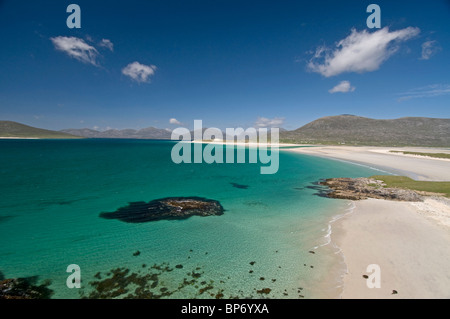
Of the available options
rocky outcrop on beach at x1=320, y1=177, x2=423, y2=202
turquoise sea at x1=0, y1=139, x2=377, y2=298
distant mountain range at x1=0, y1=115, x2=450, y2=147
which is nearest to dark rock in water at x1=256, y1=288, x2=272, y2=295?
turquoise sea at x1=0, y1=139, x2=377, y2=298

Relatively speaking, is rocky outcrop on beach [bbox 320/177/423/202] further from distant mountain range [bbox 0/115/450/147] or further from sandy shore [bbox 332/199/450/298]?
distant mountain range [bbox 0/115/450/147]

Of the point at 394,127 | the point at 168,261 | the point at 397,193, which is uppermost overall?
the point at 394,127

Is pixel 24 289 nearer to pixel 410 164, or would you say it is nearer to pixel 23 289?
pixel 23 289

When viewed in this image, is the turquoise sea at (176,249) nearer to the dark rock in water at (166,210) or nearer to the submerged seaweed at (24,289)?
the submerged seaweed at (24,289)

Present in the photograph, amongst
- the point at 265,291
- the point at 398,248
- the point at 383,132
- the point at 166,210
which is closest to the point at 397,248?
the point at 398,248

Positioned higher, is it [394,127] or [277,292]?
[394,127]

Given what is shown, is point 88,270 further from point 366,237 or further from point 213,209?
point 366,237
